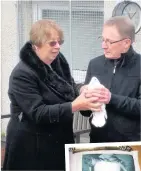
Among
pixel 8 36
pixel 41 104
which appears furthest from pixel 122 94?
pixel 8 36

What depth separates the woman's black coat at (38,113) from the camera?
3.98 feet

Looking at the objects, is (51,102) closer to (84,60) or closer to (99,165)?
(99,165)

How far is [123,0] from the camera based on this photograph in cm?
161

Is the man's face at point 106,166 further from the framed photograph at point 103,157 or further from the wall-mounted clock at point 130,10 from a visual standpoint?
the wall-mounted clock at point 130,10

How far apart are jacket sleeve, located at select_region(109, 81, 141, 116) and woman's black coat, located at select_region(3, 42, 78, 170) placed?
6.0 inches

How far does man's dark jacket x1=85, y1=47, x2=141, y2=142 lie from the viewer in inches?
48.2

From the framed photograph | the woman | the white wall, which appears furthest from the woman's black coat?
the white wall

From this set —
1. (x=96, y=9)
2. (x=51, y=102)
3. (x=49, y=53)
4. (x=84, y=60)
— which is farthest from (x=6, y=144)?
(x=96, y=9)

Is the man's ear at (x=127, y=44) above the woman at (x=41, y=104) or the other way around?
above

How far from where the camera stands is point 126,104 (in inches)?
47.9

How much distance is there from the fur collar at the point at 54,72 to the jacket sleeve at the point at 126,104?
174 millimetres

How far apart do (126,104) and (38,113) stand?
0.29 metres

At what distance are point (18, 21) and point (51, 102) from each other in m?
0.65

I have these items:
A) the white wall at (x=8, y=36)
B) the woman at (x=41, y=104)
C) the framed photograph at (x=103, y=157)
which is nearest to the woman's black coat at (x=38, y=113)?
the woman at (x=41, y=104)
